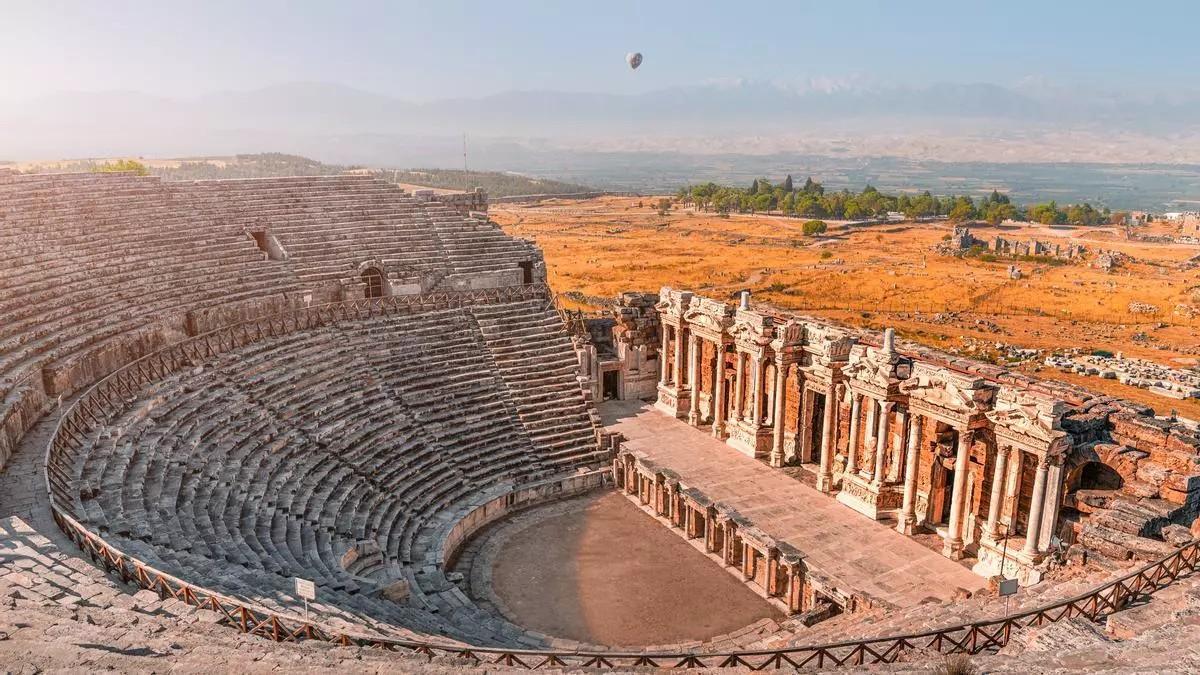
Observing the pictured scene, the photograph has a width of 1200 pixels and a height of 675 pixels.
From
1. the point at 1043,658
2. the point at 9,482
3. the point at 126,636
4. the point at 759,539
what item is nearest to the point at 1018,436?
the point at 759,539

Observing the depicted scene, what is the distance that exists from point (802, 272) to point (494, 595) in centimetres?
5821

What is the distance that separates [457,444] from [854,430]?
13.3 metres

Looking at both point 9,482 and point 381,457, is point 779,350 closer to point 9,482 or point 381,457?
point 381,457

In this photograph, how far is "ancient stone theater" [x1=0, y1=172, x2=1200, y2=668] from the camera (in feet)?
51.1

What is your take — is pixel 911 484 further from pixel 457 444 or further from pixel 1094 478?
pixel 457 444

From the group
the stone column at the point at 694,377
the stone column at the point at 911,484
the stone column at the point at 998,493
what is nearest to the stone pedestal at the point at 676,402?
the stone column at the point at 694,377

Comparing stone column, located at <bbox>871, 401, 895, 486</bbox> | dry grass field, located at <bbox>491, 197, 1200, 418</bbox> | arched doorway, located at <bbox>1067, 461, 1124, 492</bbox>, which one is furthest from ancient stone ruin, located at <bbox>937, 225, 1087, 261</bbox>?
arched doorway, located at <bbox>1067, 461, 1124, 492</bbox>

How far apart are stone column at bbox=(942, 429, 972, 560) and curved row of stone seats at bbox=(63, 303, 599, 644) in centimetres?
1238

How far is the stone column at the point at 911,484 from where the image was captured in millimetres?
24031

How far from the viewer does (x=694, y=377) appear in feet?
110

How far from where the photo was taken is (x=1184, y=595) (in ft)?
46.1

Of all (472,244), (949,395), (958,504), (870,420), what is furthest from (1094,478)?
(472,244)

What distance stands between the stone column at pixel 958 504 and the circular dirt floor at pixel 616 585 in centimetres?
542

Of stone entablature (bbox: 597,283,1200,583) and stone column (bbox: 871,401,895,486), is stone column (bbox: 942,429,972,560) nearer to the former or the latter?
stone entablature (bbox: 597,283,1200,583)
